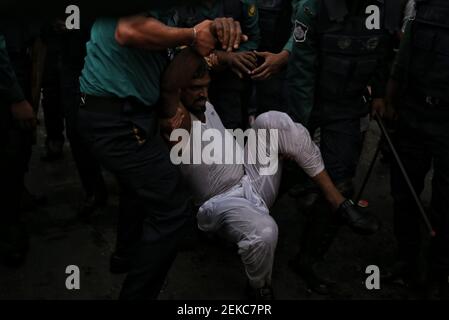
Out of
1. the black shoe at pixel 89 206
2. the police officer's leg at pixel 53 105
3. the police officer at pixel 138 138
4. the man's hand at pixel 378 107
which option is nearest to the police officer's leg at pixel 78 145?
the black shoe at pixel 89 206

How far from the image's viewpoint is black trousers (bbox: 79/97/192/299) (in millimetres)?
1956

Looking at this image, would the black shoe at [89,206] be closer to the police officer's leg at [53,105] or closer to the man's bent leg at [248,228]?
the police officer's leg at [53,105]

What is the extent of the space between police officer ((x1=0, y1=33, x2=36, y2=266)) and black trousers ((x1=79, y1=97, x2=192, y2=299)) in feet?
2.13

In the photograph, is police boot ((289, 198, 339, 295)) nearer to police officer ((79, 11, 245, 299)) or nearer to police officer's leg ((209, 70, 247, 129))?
police officer ((79, 11, 245, 299))

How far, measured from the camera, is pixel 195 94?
213 cm

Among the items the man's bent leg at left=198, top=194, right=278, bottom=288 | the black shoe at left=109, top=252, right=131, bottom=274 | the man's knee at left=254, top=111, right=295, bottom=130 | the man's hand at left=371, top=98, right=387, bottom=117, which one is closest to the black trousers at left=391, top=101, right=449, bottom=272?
the man's hand at left=371, top=98, right=387, bottom=117

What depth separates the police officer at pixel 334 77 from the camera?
238 centimetres

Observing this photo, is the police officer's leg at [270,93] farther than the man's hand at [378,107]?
Yes

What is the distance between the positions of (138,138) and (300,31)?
40.2 inches

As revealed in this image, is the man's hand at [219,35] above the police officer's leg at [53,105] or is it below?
above

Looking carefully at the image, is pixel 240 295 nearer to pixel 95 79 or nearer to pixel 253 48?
pixel 95 79

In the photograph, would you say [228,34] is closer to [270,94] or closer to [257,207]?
[257,207]

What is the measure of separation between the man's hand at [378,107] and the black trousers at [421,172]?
16 centimetres

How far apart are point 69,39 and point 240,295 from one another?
64.5 inches
